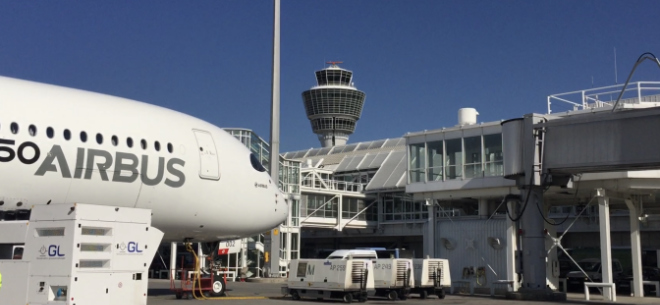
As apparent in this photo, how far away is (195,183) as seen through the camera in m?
18.8

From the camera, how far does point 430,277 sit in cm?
2716

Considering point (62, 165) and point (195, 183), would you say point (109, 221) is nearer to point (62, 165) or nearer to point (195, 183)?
point (62, 165)

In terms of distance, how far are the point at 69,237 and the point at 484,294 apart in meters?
23.4

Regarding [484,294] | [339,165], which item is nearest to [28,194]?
[484,294]

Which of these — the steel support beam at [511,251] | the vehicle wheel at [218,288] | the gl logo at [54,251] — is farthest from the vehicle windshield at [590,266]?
the gl logo at [54,251]

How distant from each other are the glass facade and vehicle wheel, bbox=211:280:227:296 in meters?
14.0

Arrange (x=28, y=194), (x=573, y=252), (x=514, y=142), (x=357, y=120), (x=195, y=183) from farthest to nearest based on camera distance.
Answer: (x=357, y=120) → (x=573, y=252) → (x=514, y=142) → (x=195, y=183) → (x=28, y=194)

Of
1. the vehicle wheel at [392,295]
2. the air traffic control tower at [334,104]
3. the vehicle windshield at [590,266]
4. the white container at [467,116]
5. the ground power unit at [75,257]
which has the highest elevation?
the air traffic control tower at [334,104]

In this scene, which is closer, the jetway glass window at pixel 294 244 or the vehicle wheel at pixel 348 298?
the vehicle wheel at pixel 348 298

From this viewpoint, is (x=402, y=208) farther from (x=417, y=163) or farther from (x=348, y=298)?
(x=348, y=298)

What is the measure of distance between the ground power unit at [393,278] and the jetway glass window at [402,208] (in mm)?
24893

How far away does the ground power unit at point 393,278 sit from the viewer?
25.7 m

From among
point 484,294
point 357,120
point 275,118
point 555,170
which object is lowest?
point 484,294

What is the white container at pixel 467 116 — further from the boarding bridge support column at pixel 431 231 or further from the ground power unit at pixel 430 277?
the ground power unit at pixel 430 277
